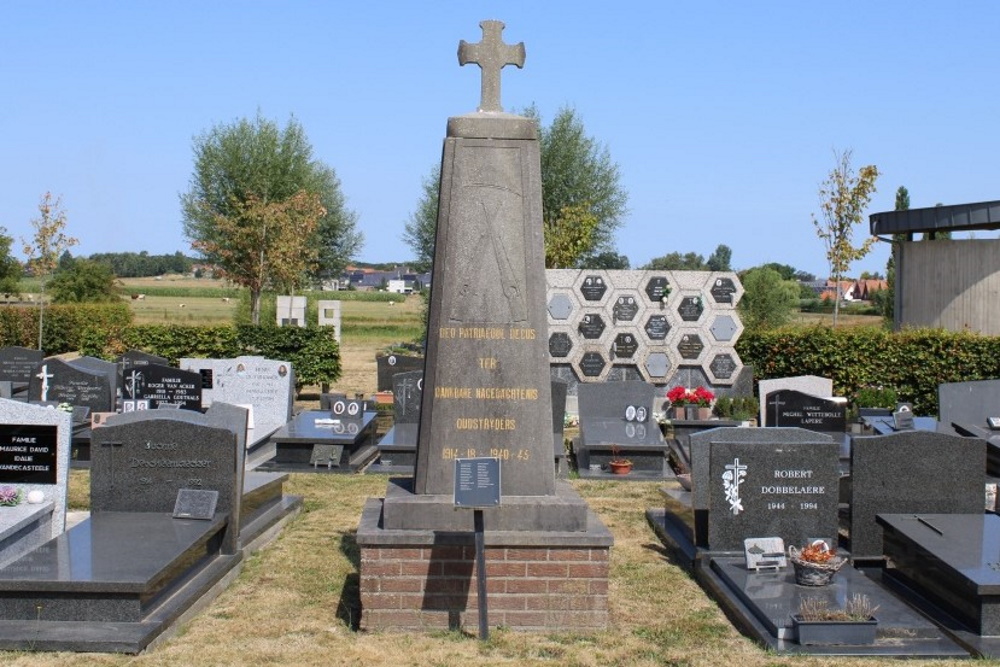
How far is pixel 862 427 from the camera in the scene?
16922mm

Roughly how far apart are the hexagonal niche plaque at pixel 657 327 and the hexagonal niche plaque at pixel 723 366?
1.02 meters

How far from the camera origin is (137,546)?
826cm

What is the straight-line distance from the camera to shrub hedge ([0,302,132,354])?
32812 millimetres

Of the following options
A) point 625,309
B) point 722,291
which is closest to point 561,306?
point 625,309

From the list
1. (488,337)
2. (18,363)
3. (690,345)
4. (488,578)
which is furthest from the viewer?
(18,363)

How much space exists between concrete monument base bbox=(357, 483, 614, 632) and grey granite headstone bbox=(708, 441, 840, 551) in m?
2.09

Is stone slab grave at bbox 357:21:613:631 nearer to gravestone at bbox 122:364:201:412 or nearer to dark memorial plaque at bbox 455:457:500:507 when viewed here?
dark memorial plaque at bbox 455:457:500:507

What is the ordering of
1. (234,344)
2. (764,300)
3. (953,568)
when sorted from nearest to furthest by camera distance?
(953,568)
(234,344)
(764,300)

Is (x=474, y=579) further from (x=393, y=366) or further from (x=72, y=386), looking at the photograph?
(x=393, y=366)

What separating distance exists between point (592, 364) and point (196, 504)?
1221 centimetres

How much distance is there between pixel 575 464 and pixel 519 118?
858 centimetres

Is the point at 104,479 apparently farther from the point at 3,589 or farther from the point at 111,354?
the point at 111,354

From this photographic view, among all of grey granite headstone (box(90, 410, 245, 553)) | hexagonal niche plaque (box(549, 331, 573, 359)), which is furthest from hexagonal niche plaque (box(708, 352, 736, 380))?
grey granite headstone (box(90, 410, 245, 553))

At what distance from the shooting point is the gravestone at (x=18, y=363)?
21.1m
